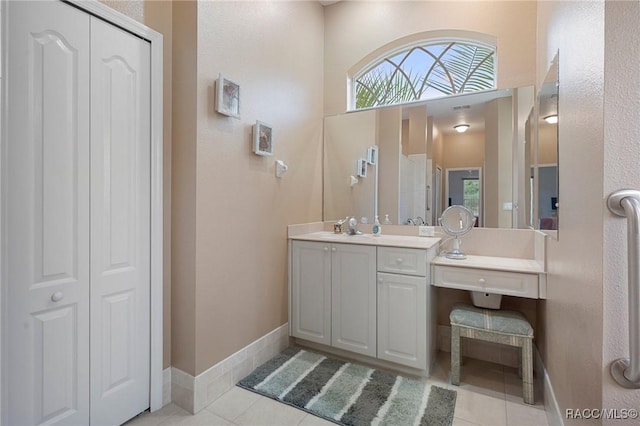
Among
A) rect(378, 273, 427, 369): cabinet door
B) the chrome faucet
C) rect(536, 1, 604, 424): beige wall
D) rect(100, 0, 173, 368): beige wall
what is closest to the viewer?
rect(536, 1, 604, 424): beige wall

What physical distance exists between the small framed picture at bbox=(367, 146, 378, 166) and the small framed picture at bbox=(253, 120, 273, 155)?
1042 mm

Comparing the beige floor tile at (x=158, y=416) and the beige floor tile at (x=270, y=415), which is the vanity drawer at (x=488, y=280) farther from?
the beige floor tile at (x=158, y=416)

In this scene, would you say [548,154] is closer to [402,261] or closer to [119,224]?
[402,261]

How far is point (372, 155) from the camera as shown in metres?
2.93

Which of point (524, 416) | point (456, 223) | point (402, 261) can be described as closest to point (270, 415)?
point (402, 261)

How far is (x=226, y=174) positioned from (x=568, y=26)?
197 cm

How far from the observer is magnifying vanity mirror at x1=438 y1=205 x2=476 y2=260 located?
2355 mm

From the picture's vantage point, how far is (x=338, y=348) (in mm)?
2396

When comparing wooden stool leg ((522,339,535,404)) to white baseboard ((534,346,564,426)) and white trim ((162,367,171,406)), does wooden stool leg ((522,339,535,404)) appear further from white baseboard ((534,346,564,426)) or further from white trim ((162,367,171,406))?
white trim ((162,367,171,406))

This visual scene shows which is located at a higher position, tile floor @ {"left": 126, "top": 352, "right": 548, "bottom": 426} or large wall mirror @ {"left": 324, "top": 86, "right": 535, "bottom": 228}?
large wall mirror @ {"left": 324, "top": 86, "right": 535, "bottom": 228}

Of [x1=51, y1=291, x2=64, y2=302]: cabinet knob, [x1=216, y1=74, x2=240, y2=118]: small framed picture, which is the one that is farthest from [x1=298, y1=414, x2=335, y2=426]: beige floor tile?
[x1=216, y1=74, x2=240, y2=118]: small framed picture

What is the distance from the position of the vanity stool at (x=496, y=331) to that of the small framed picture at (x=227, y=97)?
6.83 ft

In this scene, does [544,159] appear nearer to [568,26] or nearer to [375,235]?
[568,26]

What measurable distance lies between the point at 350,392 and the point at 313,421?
343mm
